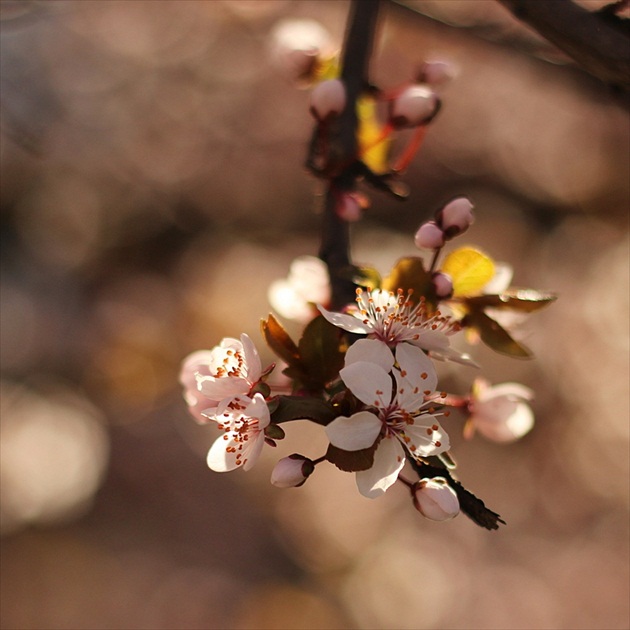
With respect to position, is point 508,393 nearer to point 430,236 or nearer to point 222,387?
point 430,236

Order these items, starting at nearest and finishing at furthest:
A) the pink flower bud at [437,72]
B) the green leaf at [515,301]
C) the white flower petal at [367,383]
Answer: the white flower petal at [367,383] < the green leaf at [515,301] < the pink flower bud at [437,72]

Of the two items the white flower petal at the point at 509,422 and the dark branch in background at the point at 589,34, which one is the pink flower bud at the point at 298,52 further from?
the white flower petal at the point at 509,422

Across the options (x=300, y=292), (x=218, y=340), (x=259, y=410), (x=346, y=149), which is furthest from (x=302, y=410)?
(x=218, y=340)

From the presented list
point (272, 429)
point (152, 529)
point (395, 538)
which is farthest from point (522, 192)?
point (272, 429)

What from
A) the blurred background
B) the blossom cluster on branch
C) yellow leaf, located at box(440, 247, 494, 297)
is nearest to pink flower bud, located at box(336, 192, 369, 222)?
the blossom cluster on branch

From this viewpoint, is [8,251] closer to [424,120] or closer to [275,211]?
[275,211]

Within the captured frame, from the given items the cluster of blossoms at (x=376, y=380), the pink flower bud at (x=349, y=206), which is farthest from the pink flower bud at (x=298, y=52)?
the cluster of blossoms at (x=376, y=380)
